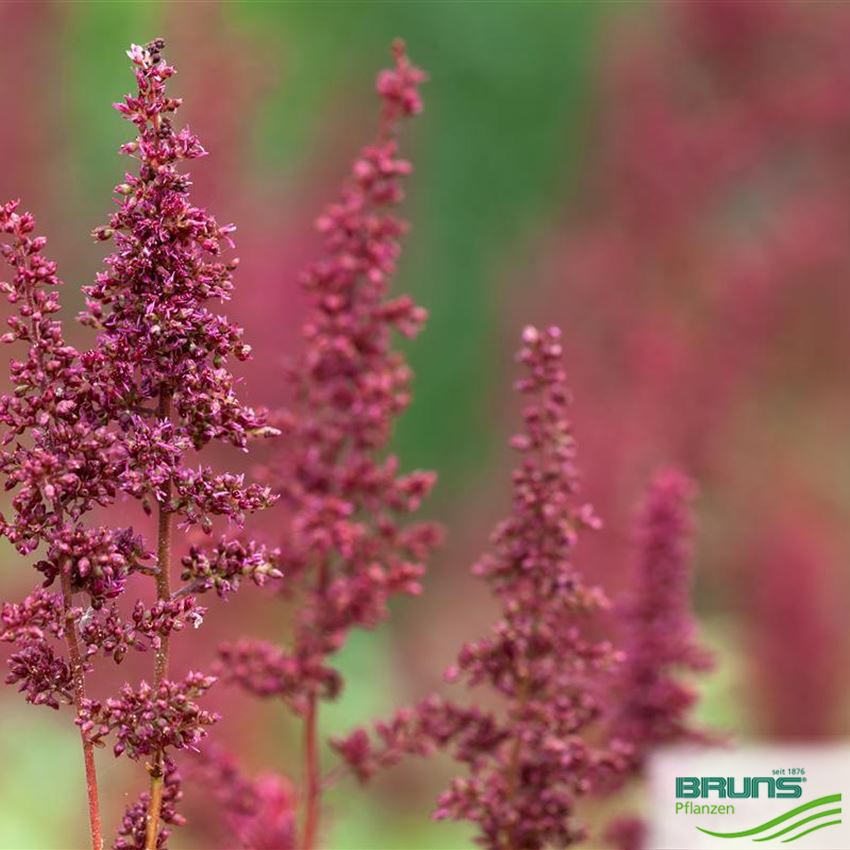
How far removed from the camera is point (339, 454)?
2461mm

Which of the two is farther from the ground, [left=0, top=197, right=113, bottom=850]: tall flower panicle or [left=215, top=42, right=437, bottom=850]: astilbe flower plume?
[left=215, top=42, right=437, bottom=850]: astilbe flower plume

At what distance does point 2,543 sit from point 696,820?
4665mm

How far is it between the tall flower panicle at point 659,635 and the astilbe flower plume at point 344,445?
0.38 meters

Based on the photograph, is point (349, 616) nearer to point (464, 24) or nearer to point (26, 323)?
point (26, 323)

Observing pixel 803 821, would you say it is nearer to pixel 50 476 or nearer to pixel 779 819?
pixel 779 819

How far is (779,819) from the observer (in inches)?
95.0

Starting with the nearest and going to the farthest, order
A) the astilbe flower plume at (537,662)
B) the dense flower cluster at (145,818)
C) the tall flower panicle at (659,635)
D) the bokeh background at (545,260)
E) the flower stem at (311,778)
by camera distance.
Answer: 1. the dense flower cluster at (145,818)
2. the astilbe flower plume at (537,662)
3. the flower stem at (311,778)
4. the tall flower panicle at (659,635)
5. the bokeh background at (545,260)

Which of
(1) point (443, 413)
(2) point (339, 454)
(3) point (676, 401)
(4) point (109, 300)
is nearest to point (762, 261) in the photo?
(3) point (676, 401)

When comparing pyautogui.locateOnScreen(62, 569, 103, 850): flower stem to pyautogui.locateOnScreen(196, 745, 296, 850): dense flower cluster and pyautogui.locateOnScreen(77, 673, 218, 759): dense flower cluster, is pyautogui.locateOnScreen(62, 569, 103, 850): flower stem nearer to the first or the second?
pyautogui.locateOnScreen(77, 673, 218, 759): dense flower cluster

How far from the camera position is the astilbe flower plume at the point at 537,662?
2.14 metres

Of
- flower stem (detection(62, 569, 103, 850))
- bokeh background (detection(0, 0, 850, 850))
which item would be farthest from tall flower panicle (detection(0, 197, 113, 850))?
bokeh background (detection(0, 0, 850, 850))

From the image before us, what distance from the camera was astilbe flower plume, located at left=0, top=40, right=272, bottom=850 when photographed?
62.9 inches

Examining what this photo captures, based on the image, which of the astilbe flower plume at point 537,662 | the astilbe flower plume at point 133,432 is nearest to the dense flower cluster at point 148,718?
the astilbe flower plume at point 133,432

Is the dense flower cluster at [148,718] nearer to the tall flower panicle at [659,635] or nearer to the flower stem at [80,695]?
the flower stem at [80,695]
